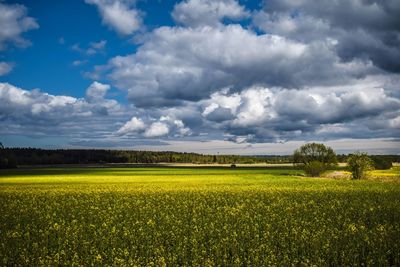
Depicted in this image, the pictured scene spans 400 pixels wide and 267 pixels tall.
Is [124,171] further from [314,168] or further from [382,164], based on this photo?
[382,164]

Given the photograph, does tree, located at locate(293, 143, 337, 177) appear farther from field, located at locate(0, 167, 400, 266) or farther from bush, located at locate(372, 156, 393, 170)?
field, located at locate(0, 167, 400, 266)

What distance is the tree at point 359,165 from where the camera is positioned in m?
76.6

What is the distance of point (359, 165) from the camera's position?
76.6 m

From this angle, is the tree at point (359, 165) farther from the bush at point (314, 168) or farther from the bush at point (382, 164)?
the bush at point (382, 164)

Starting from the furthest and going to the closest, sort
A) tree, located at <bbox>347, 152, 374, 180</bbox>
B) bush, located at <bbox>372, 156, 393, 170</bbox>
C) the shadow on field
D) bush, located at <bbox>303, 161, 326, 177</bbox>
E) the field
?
bush, located at <bbox>372, 156, 393, 170</bbox> < the shadow on field < bush, located at <bbox>303, 161, 326, 177</bbox> < tree, located at <bbox>347, 152, 374, 180</bbox> < the field

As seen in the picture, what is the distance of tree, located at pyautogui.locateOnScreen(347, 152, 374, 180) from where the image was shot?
76625 millimetres

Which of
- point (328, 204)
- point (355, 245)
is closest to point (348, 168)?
point (328, 204)

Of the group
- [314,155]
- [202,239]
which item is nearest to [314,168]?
[314,155]

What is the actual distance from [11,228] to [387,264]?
20.4 metres

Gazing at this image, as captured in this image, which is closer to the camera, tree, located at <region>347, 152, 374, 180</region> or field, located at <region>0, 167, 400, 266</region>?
field, located at <region>0, 167, 400, 266</region>

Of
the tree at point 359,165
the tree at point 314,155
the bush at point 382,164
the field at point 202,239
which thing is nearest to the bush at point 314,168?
the tree at point 314,155

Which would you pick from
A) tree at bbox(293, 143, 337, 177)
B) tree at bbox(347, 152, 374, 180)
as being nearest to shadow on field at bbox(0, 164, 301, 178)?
tree at bbox(293, 143, 337, 177)

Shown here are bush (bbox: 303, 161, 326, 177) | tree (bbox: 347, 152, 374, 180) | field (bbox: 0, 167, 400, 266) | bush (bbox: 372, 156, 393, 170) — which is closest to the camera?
field (bbox: 0, 167, 400, 266)

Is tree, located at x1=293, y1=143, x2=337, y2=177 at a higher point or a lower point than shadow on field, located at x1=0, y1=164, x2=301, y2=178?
higher
